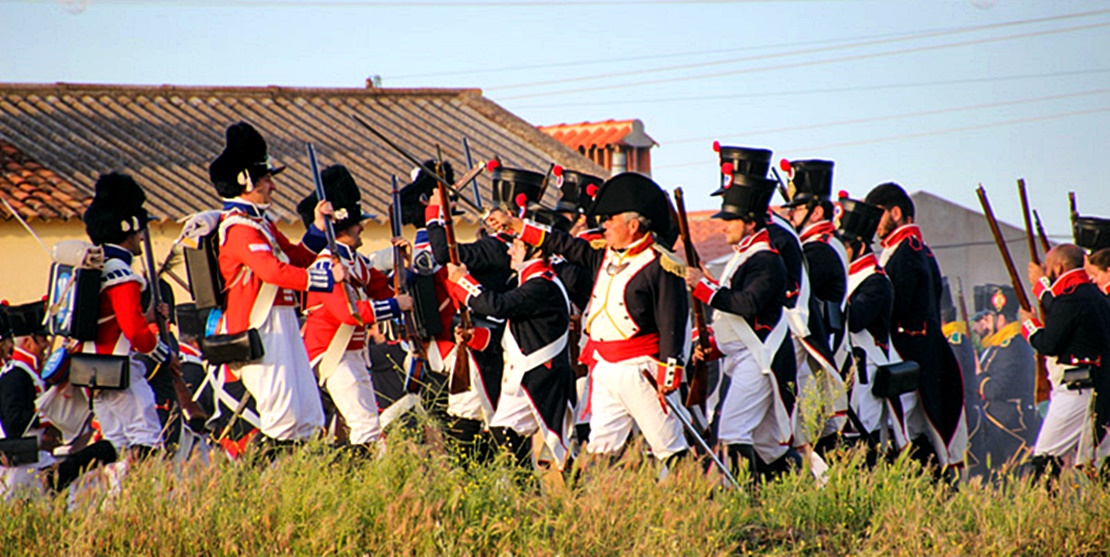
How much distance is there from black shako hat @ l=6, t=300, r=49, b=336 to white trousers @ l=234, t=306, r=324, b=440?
2.24m

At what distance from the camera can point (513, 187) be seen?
9836 millimetres

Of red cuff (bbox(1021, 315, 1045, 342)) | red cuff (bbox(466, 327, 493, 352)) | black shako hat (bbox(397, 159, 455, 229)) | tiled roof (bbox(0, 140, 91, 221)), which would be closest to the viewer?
red cuff (bbox(466, 327, 493, 352))

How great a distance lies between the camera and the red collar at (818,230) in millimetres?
10148

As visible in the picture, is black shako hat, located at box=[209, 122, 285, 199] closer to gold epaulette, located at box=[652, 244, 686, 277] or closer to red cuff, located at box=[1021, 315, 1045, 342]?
gold epaulette, located at box=[652, 244, 686, 277]

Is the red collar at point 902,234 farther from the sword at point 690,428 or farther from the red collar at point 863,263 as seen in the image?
the sword at point 690,428

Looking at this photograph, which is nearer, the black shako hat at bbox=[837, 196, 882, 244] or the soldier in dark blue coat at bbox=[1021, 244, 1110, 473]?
the soldier in dark blue coat at bbox=[1021, 244, 1110, 473]

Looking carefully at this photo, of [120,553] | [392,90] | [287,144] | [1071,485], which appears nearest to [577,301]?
[1071,485]

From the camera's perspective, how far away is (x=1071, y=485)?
A: 7352mm

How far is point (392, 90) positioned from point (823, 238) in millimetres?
14266

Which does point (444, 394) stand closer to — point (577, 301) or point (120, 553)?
point (577, 301)

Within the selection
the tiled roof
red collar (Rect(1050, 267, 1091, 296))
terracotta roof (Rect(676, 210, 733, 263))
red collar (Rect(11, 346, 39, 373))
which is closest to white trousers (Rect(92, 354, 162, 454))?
red collar (Rect(11, 346, 39, 373))

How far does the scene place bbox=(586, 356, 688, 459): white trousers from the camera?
26.1 ft

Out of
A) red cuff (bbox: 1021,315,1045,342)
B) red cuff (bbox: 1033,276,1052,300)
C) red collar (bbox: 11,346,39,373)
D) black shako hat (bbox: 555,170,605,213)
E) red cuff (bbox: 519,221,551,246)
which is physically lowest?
red cuff (bbox: 1021,315,1045,342)

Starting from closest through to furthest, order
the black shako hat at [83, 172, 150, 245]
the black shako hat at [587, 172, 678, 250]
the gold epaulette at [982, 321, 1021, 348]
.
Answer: the black shako hat at [587, 172, 678, 250]
the black shako hat at [83, 172, 150, 245]
the gold epaulette at [982, 321, 1021, 348]
